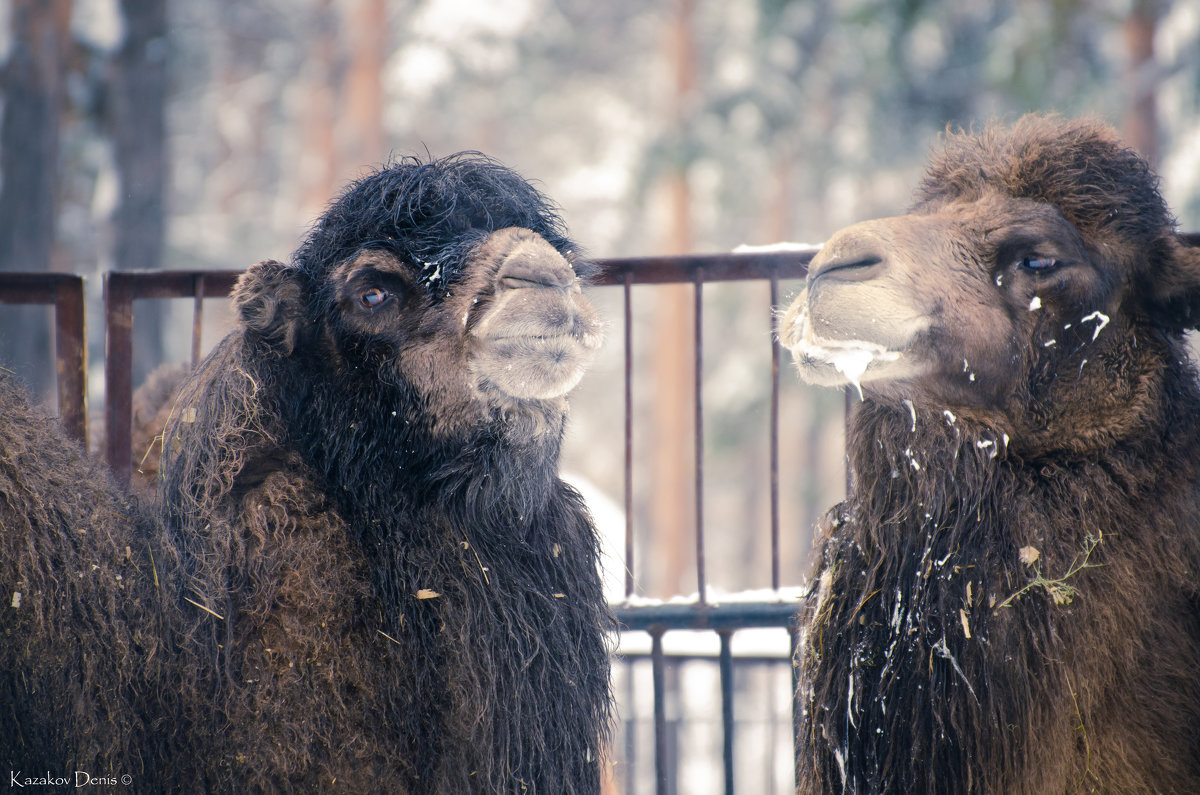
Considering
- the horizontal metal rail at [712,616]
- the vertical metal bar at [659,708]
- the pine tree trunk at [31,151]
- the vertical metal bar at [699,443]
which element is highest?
the pine tree trunk at [31,151]

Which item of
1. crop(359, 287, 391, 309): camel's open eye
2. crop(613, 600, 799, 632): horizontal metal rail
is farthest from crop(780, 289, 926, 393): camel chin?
crop(613, 600, 799, 632): horizontal metal rail

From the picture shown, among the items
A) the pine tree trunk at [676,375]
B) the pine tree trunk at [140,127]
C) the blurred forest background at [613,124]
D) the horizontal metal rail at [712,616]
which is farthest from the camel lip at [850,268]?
the pine tree trunk at [676,375]

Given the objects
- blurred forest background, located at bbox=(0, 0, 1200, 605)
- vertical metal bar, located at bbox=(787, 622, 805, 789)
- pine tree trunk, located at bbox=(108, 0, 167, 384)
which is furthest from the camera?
pine tree trunk, located at bbox=(108, 0, 167, 384)

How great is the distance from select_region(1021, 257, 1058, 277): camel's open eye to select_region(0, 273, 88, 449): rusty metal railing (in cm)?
307

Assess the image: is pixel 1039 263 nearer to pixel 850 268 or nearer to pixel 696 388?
pixel 850 268

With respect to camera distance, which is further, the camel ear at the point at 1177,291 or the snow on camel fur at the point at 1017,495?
the camel ear at the point at 1177,291

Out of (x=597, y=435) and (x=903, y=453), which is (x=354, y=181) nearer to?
(x=903, y=453)

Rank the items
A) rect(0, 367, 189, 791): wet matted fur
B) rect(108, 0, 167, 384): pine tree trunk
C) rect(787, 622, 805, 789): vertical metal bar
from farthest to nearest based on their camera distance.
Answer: rect(108, 0, 167, 384): pine tree trunk
rect(787, 622, 805, 789): vertical metal bar
rect(0, 367, 189, 791): wet matted fur

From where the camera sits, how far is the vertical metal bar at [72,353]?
11.6 feet

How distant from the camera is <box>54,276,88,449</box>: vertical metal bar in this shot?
3529 millimetres

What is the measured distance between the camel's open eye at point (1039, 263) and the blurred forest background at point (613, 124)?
4028 millimetres

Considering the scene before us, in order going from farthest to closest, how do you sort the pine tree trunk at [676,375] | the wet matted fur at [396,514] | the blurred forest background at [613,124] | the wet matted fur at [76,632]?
the pine tree trunk at [676,375] → the blurred forest background at [613,124] → the wet matted fur at [396,514] → the wet matted fur at [76,632]

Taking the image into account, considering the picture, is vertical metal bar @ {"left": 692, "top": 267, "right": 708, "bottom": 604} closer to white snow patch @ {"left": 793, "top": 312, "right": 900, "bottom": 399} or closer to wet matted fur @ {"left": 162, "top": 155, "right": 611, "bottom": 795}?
wet matted fur @ {"left": 162, "top": 155, "right": 611, "bottom": 795}

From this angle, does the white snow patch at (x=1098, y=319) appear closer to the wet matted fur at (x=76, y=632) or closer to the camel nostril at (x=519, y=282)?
the camel nostril at (x=519, y=282)
